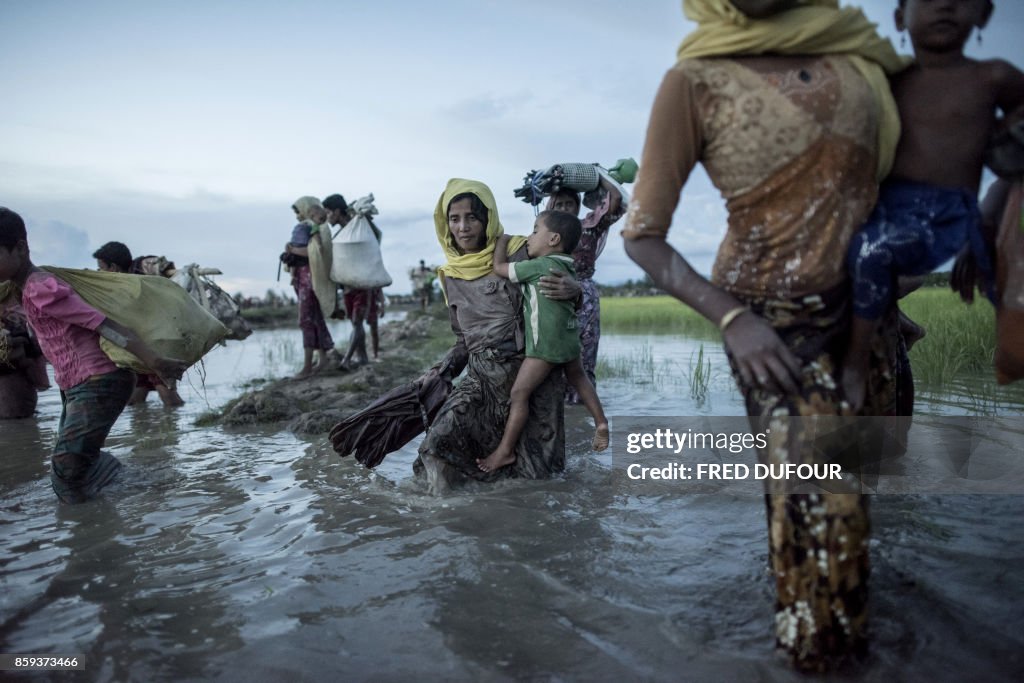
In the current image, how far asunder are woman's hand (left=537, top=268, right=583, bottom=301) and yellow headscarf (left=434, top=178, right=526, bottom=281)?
0.36m

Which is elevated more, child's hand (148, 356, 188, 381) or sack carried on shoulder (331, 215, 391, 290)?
sack carried on shoulder (331, 215, 391, 290)

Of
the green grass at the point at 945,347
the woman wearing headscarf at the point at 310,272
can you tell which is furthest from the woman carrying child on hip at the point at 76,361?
the green grass at the point at 945,347

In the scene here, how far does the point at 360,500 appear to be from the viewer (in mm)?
3672

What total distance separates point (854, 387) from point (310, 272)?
283 inches

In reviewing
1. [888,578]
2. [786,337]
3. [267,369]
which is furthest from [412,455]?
[267,369]

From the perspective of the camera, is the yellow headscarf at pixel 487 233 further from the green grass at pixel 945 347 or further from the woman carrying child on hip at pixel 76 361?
the green grass at pixel 945 347

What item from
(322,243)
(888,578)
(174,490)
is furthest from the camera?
(322,243)

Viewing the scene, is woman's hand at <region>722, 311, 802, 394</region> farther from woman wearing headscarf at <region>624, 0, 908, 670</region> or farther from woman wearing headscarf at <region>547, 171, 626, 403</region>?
woman wearing headscarf at <region>547, 171, 626, 403</region>

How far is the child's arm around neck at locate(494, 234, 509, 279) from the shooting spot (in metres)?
3.74

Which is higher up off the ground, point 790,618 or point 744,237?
point 744,237

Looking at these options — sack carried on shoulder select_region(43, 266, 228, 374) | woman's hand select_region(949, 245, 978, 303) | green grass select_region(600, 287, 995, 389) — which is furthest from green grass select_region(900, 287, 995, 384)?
sack carried on shoulder select_region(43, 266, 228, 374)

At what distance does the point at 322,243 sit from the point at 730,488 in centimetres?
571

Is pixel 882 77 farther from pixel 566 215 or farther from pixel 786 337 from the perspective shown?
pixel 566 215

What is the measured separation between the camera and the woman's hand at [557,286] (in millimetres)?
3598
